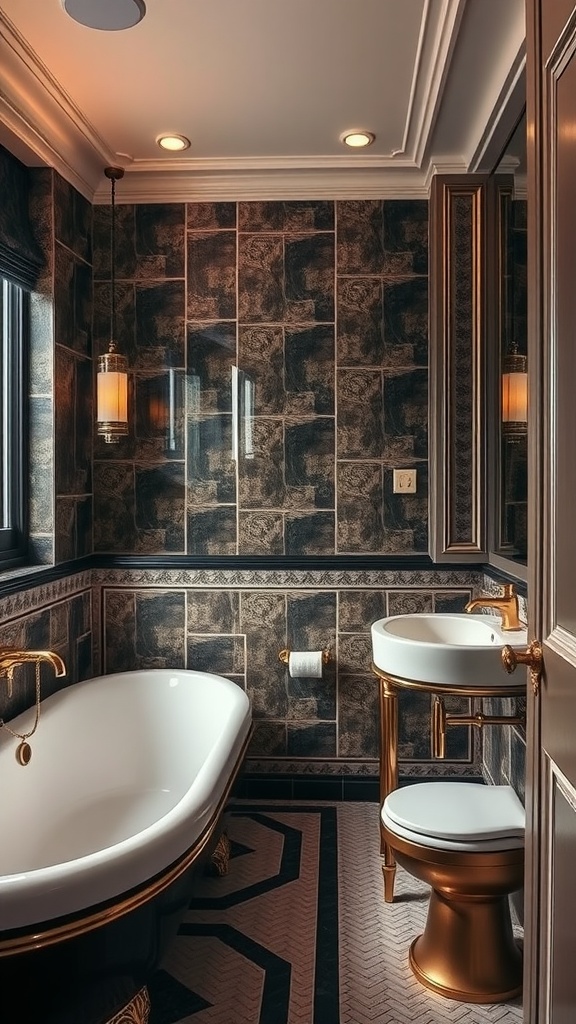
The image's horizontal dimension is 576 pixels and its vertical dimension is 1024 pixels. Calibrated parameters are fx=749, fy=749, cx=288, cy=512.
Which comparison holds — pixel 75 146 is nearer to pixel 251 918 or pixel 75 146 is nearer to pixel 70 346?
pixel 70 346

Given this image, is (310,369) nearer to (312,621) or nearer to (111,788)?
(312,621)

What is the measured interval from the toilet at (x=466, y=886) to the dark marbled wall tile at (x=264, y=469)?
133 centimetres

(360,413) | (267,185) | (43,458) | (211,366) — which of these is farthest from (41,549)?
(267,185)

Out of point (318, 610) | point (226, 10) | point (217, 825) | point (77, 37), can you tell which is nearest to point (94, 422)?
point (318, 610)

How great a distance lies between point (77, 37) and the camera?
2004 millimetres

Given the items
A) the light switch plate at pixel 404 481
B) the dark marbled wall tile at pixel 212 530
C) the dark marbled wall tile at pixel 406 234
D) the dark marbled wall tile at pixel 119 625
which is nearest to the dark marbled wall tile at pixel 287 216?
the dark marbled wall tile at pixel 406 234

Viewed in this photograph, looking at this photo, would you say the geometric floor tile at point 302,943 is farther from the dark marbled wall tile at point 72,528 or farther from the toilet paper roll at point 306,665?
the dark marbled wall tile at point 72,528

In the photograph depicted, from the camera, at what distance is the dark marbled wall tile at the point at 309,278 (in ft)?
9.46

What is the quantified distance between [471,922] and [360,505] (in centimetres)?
150

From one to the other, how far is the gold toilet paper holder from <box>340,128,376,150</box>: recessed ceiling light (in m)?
1.83

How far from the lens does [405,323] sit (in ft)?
9.45

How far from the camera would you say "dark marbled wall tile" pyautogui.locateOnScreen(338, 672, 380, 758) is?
2896 millimetres

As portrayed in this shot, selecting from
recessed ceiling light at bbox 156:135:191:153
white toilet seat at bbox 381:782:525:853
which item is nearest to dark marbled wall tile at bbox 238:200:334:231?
recessed ceiling light at bbox 156:135:191:153

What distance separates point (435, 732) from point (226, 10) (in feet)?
6.38
